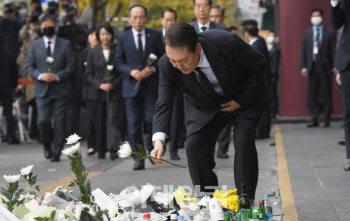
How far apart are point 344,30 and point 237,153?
3285 millimetres

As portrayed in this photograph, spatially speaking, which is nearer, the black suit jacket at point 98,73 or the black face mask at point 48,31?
the black face mask at point 48,31

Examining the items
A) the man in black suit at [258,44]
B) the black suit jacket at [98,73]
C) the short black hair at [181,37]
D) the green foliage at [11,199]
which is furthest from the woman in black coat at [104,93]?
the green foliage at [11,199]

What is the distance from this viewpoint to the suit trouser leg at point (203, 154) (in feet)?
19.1

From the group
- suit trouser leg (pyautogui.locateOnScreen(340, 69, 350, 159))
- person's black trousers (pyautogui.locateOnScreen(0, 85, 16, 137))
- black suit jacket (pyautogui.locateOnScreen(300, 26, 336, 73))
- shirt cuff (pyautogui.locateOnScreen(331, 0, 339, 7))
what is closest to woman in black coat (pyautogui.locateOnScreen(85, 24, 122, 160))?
person's black trousers (pyautogui.locateOnScreen(0, 85, 16, 137))

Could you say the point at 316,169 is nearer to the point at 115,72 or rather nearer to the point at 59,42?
the point at 115,72

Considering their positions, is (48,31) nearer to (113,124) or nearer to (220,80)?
(113,124)

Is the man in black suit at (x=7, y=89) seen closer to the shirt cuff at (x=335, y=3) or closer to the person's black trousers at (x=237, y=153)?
the shirt cuff at (x=335, y=3)

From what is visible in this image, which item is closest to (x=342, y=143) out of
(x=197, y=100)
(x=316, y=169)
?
(x=316, y=169)

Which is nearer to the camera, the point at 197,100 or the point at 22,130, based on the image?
the point at 197,100

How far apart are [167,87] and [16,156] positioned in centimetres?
671

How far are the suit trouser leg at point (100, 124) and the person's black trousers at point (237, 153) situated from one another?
5985 mm

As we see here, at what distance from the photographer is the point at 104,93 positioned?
39.3ft

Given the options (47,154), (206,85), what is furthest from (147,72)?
(206,85)

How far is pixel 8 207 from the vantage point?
4.77 m
